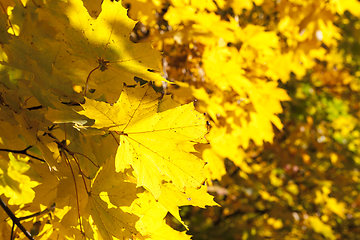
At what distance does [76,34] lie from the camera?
648 mm

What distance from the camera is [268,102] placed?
1840 millimetres

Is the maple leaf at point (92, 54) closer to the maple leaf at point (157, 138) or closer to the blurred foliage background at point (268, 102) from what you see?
the maple leaf at point (157, 138)

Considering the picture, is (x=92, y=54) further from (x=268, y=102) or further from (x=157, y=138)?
(x=268, y=102)

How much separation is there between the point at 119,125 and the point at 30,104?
0.32 m

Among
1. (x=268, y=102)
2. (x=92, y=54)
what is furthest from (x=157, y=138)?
(x=268, y=102)

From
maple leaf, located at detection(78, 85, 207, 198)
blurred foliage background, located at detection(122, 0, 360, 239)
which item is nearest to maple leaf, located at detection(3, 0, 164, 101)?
maple leaf, located at detection(78, 85, 207, 198)

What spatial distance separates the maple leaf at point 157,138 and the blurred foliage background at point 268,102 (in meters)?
0.34

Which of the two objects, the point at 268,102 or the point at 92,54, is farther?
the point at 268,102

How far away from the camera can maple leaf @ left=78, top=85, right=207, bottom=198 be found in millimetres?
585

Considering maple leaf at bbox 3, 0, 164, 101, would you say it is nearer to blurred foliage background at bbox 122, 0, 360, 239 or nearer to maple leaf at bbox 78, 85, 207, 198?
maple leaf at bbox 78, 85, 207, 198

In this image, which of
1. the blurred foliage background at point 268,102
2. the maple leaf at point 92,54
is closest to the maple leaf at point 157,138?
the maple leaf at point 92,54

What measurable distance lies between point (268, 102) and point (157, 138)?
1339 mm

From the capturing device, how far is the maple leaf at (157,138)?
58 cm

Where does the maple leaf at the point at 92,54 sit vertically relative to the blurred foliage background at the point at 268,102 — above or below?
above
